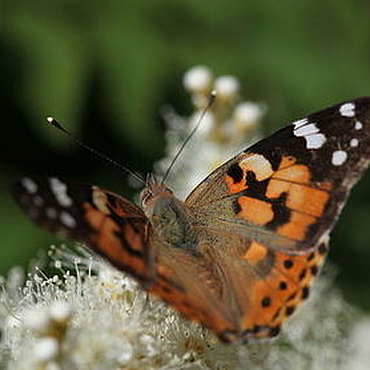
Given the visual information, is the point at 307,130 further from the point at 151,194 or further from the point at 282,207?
the point at 151,194

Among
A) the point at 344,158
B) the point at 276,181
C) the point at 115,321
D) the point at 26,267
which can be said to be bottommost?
the point at 26,267

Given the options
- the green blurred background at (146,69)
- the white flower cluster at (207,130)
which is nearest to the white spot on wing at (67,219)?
the green blurred background at (146,69)

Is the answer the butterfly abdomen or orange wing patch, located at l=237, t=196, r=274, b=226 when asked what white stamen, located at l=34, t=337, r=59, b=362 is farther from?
orange wing patch, located at l=237, t=196, r=274, b=226

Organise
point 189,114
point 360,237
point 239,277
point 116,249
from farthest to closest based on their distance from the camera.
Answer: point 189,114 < point 360,237 < point 239,277 < point 116,249

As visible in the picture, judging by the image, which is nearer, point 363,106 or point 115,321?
point 115,321

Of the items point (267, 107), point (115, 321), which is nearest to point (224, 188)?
point (115, 321)

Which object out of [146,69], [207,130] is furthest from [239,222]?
[146,69]

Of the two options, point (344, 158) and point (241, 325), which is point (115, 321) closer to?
point (241, 325)

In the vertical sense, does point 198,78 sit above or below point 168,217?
above
